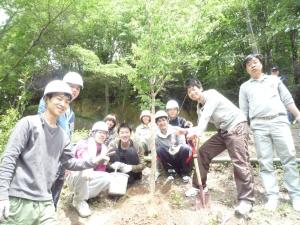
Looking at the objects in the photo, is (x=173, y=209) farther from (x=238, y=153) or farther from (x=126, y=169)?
(x=238, y=153)

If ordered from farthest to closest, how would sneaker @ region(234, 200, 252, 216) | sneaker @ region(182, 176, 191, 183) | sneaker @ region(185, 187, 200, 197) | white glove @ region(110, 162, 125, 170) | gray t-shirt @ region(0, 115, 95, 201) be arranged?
sneaker @ region(182, 176, 191, 183) < white glove @ region(110, 162, 125, 170) < sneaker @ region(185, 187, 200, 197) < sneaker @ region(234, 200, 252, 216) < gray t-shirt @ region(0, 115, 95, 201)

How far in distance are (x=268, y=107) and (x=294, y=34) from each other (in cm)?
1334

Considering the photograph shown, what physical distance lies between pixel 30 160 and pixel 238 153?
9.59ft

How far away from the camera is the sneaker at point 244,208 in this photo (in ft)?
14.2

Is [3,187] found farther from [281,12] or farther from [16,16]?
[16,16]

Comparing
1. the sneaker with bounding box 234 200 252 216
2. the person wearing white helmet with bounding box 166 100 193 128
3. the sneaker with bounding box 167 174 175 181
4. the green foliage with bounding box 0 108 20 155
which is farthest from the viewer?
the person wearing white helmet with bounding box 166 100 193 128

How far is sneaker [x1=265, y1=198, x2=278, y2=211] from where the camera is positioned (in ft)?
15.0

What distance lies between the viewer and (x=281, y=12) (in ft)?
39.0

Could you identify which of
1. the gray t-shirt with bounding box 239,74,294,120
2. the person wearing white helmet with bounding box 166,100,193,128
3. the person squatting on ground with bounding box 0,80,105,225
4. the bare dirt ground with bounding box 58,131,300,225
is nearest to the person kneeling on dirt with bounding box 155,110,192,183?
the bare dirt ground with bounding box 58,131,300,225

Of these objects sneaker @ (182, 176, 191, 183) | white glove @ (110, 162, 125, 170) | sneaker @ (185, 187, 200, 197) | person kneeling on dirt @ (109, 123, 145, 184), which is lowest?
sneaker @ (185, 187, 200, 197)

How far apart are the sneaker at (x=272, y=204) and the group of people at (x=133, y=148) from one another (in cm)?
1

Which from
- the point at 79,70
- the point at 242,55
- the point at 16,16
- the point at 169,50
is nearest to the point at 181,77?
the point at 242,55

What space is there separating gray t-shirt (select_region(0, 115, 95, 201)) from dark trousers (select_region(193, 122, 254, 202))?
2.63m

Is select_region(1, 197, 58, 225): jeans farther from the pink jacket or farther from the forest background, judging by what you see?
the forest background
